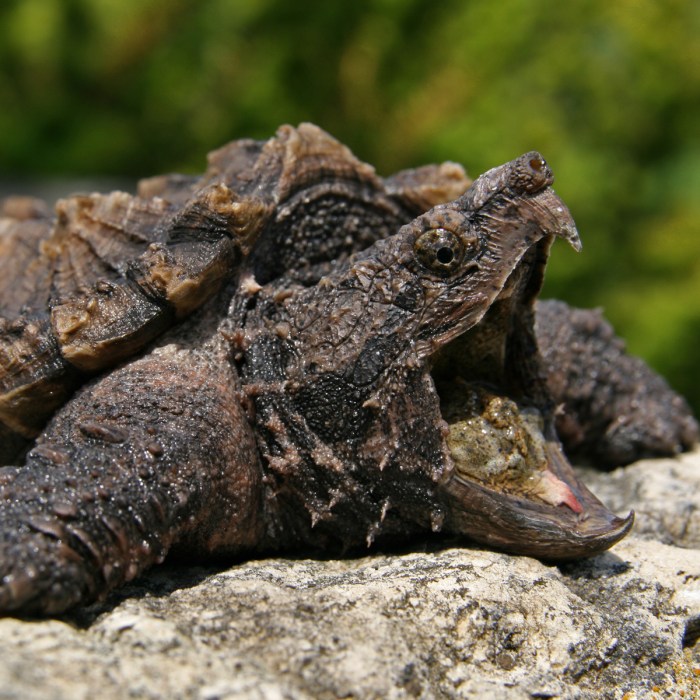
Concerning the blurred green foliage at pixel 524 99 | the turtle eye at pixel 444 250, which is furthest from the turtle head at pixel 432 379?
the blurred green foliage at pixel 524 99

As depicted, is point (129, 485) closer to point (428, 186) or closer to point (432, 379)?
point (432, 379)

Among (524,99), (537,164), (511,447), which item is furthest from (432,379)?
(524,99)

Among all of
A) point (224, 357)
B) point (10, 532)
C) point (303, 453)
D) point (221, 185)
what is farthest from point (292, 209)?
point (10, 532)

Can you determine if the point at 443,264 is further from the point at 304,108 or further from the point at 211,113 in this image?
the point at 211,113

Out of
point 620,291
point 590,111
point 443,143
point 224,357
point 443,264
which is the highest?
point 590,111

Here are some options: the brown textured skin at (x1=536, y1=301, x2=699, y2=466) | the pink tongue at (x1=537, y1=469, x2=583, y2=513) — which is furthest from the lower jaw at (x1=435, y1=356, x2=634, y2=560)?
the brown textured skin at (x1=536, y1=301, x2=699, y2=466)

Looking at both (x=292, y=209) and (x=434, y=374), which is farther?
(x=292, y=209)

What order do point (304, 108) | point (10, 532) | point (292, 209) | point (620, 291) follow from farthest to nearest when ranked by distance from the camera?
point (304, 108), point (620, 291), point (292, 209), point (10, 532)

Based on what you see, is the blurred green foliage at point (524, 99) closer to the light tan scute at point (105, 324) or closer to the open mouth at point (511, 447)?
the open mouth at point (511, 447)
